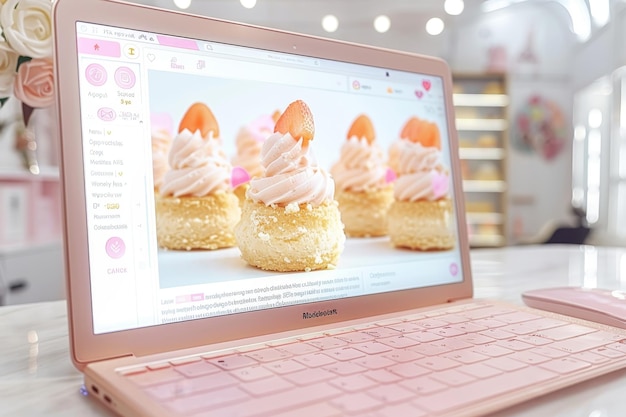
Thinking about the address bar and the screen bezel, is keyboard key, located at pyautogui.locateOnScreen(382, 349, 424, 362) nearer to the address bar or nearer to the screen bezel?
the screen bezel

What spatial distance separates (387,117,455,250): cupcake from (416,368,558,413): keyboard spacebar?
31 centimetres

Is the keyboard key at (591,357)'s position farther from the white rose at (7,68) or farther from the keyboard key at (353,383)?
the white rose at (7,68)

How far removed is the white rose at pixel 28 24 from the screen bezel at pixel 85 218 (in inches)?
4.4

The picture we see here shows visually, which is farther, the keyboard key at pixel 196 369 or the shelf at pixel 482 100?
the shelf at pixel 482 100

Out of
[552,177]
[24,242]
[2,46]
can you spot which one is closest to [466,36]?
[552,177]

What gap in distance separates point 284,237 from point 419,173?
0.24 meters

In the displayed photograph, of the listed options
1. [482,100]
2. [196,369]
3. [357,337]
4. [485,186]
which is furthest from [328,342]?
[482,100]

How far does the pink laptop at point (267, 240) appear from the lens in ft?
1.39

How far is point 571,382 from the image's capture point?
17.3 inches

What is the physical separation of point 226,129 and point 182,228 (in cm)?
11

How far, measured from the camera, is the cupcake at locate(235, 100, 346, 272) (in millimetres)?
595

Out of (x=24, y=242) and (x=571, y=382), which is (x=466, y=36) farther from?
(x=571, y=382)

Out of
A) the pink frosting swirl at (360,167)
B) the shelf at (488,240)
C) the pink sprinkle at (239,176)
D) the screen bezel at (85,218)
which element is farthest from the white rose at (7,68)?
the shelf at (488,240)

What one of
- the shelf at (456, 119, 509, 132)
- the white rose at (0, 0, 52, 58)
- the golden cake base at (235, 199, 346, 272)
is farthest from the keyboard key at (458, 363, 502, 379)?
the shelf at (456, 119, 509, 132)
